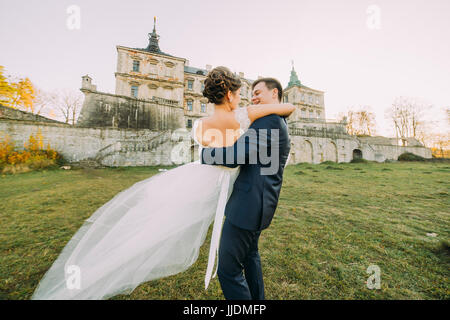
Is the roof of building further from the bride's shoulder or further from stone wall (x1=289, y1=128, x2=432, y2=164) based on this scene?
the bride's shoulder

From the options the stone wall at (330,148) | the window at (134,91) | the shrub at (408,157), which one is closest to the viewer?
the stone wall at (330,148)

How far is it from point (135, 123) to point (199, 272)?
25625mm

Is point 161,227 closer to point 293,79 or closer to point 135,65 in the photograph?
point 135,65

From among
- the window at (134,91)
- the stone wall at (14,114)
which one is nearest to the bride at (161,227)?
the stone wall at (14,114)

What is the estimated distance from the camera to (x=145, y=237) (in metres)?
1.67

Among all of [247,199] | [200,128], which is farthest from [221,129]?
[247,199]

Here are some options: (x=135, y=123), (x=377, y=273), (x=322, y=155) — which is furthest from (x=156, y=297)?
(x=322, y=155)

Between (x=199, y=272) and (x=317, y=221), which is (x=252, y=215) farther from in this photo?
(x=317, y=221)

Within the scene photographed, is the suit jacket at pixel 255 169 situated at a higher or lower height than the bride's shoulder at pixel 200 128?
lower

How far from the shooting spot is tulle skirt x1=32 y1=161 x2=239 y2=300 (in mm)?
1554

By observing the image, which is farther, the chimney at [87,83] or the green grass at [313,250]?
the chimney at [87,83]

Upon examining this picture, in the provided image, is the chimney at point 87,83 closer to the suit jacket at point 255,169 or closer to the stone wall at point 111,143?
the stone wall at point 111,143

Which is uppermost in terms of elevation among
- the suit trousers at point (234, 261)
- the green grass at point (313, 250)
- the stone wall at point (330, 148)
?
the stone wall at point (330, 148)

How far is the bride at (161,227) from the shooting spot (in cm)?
156
